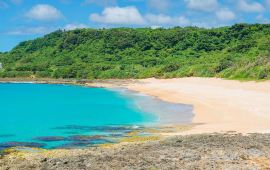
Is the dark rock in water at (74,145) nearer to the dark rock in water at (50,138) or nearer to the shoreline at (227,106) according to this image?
the dark rock in water at (50,138)

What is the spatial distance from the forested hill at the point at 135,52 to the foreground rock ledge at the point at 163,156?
5779 cm

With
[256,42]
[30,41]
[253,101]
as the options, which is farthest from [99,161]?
[30,41]

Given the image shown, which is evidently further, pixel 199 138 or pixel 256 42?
pixel 256 42

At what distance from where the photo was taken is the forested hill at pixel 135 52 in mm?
93688

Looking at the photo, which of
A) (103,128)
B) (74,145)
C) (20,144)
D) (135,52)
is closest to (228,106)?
(103,128)

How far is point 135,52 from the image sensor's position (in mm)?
117250

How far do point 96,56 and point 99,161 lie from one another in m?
101

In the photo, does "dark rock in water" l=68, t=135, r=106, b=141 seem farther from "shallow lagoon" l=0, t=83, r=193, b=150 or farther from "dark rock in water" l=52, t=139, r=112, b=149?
"dark rock in water" l=52, t=139, r=112, b=149

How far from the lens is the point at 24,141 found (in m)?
24.7

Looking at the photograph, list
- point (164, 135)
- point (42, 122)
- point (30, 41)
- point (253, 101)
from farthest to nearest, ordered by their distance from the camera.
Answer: point (30, 41) → point (253, 101) → point (42, 122) → point (164, 135)

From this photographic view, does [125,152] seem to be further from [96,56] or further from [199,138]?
[96,56]

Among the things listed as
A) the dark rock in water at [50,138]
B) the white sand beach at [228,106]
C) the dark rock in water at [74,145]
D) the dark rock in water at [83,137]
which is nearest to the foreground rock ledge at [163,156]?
the dark rock in water at [74,145]

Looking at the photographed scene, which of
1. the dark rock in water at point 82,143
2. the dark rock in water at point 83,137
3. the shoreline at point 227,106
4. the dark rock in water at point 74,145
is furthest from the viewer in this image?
the shoreline at point 227,106

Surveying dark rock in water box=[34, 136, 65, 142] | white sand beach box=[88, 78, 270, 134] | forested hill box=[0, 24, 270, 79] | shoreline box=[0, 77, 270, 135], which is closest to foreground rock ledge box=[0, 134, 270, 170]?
shoreline box=[0, 77, 270, 135]
